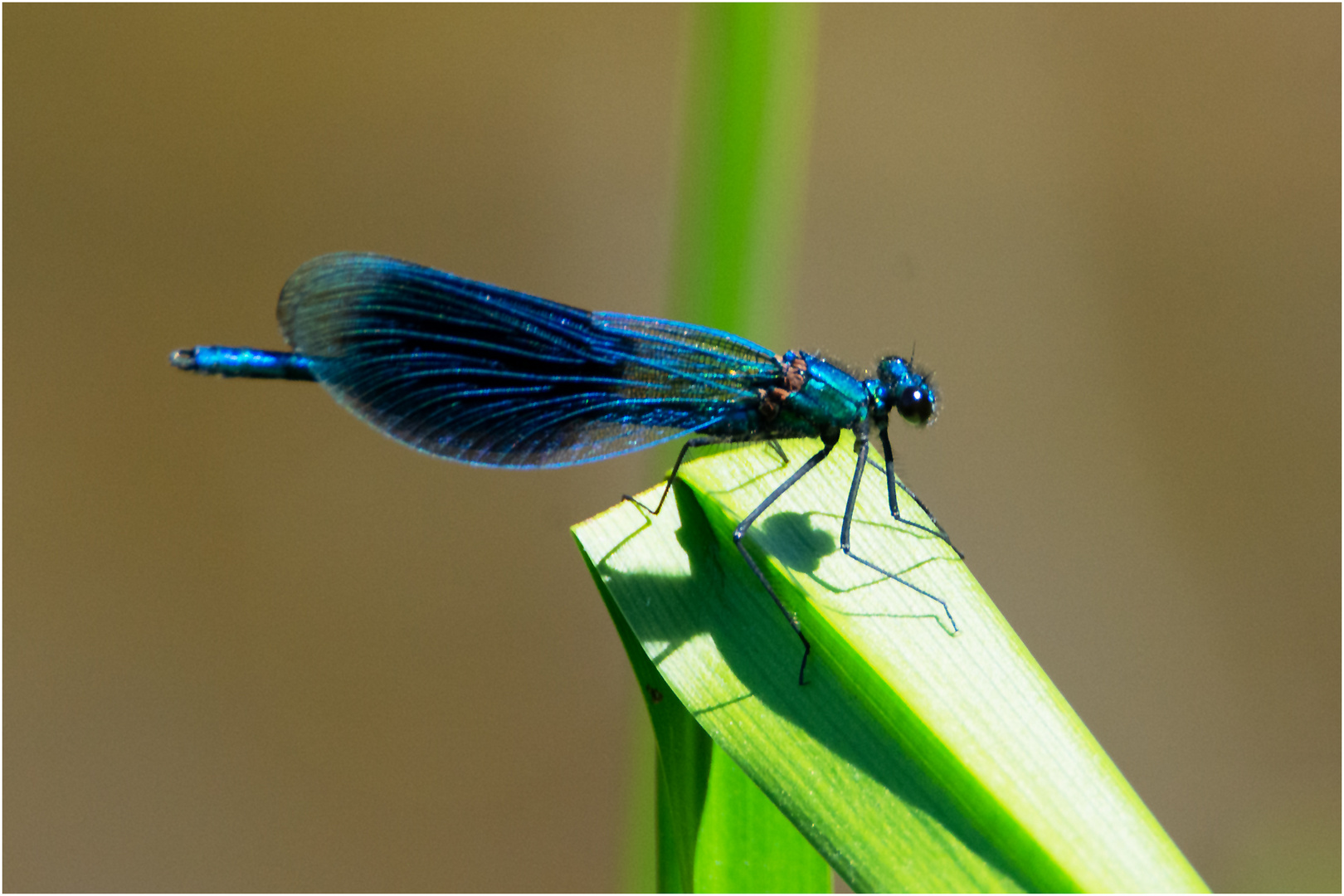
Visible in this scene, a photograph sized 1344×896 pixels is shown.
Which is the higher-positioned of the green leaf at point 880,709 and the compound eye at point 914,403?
the compound eye at point 914,403

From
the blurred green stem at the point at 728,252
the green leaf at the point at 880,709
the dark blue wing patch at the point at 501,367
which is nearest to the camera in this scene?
the green leaf at the point at 880,709

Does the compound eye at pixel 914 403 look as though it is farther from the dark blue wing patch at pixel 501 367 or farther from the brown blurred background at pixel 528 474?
the brown blurred background at pixel 528 474

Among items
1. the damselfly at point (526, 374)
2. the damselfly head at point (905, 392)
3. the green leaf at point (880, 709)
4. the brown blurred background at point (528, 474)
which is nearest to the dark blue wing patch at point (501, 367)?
the damselfly at point (526, 374)

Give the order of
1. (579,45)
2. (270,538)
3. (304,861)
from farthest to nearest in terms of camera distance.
Answer: (579,45) < (270,538) < (304,861)

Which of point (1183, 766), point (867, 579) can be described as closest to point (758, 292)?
point (867, 579)

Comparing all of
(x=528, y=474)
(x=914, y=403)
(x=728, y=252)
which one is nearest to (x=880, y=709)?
(x=728, y=252)

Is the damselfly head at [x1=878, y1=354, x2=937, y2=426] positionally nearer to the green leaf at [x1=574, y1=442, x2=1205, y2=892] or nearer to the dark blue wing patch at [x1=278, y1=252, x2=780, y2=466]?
the dark blue wing patch at [x1=278, y1=252, x2=780, y2=466]

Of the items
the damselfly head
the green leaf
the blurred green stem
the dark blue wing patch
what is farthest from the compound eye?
the green leaf

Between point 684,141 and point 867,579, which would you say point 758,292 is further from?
point 867,579
